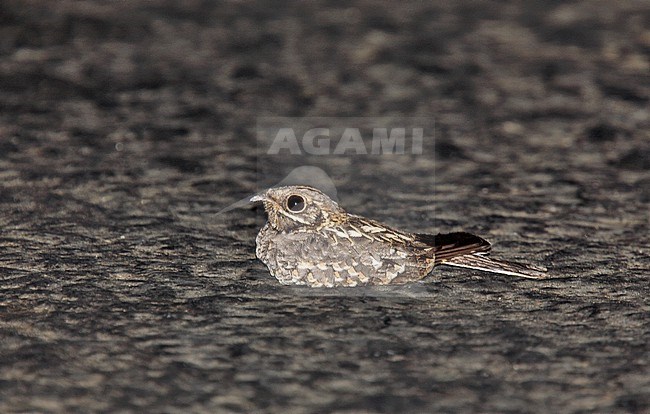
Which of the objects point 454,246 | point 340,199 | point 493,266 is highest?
point 340,199

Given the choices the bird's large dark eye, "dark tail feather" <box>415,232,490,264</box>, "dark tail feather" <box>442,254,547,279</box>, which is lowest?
"dark tail feather" <box>442,254,547,279</box>

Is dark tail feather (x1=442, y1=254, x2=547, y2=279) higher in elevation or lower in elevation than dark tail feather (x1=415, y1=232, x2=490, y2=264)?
lower

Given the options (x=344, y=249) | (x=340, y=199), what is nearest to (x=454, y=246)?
(x=344, y=249)

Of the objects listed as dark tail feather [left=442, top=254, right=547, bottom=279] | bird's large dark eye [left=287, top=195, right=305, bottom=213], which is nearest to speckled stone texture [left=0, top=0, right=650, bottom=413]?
dark tail feather [left=442, top=254, right=547, bottom=279]

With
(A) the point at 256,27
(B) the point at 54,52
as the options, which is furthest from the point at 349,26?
(B) the point at 54,52

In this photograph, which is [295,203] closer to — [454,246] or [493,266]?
[454,246]

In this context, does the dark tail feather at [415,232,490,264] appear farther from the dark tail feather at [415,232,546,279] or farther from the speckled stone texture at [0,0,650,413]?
the speckled stone texture at [0,0,650,413]

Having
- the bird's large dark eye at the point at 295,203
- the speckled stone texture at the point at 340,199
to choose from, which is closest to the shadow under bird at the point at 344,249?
the bird's large dark eye at the point at 295,203
